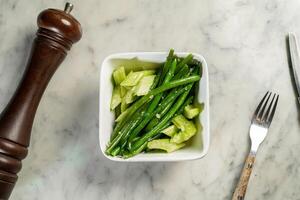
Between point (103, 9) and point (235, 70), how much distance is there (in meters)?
0.37

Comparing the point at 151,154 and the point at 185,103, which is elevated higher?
the point at 185,103

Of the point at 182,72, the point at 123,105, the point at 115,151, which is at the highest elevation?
the point at 182,72

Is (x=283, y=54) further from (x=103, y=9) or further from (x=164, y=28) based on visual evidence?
(x=103, y=9)

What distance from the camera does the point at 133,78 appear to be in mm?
1091

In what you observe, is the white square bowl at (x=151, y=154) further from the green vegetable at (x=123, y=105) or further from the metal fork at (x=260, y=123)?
the metal fork at (x=260, y=123)

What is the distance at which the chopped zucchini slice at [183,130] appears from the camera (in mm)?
1070

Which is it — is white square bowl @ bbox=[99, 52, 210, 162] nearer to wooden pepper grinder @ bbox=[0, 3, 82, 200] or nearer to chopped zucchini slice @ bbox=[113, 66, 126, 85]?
chopped zucchini slice @ bbox=[113, 66, 126, 85]

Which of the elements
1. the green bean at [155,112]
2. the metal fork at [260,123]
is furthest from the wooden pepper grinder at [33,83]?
the metal fork at [260,123]

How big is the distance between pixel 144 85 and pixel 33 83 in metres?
0.25

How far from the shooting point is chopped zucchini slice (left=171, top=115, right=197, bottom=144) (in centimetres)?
107

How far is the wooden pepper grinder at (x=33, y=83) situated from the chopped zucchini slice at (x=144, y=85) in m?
0.19

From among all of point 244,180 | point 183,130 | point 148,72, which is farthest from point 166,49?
point 244,180

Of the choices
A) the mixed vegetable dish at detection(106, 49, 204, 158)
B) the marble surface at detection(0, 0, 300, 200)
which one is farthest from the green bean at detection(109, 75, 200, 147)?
the marble surface at detection(0, 0, 300, 200)

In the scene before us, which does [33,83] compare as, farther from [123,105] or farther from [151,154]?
[151,154]
